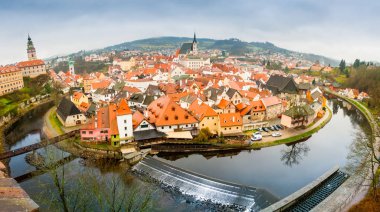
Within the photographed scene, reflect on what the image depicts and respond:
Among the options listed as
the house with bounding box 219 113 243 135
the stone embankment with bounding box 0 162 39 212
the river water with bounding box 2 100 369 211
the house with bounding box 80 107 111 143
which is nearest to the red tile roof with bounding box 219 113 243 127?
the house with bounding box 219 113 243 135

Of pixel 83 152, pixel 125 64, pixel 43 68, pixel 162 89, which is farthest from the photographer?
pixel 125 64

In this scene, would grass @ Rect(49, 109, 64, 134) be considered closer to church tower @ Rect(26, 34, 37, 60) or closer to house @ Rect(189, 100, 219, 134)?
house @ Rect(189, 100, 219, 134)

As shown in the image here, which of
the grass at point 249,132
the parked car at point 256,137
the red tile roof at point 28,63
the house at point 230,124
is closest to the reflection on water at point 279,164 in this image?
the parked car at point 256,137

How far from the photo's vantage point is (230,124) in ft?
128

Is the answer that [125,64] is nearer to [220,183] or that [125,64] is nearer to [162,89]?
[162,89]

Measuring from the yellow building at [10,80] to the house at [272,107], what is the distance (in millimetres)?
58753

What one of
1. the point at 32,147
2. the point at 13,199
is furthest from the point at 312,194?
the point at 32,147

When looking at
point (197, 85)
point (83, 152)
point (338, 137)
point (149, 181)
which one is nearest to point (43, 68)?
point (197, 85)

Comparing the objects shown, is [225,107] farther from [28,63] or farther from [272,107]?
[28,63]

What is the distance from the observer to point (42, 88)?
7494 cm

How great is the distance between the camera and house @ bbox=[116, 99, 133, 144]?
34.9 m

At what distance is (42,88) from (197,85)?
4237cm

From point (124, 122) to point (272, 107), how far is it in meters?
24.4

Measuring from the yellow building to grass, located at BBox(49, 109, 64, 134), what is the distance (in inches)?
797
